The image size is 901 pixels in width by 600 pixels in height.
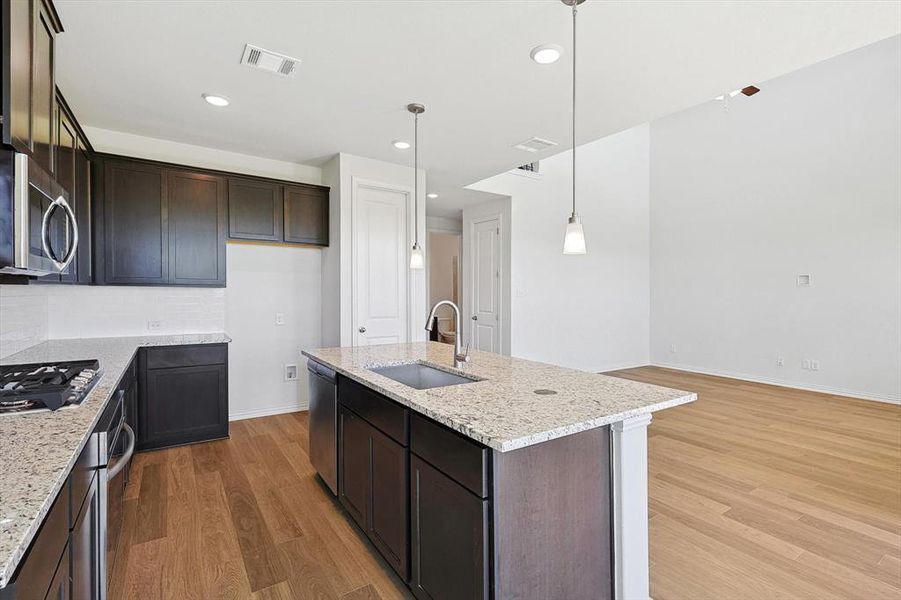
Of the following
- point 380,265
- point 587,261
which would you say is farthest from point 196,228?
point 587,261

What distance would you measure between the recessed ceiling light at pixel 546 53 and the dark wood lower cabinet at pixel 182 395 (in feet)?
10.6

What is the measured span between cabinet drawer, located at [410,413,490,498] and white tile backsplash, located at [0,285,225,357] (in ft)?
9.03

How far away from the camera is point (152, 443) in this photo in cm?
354

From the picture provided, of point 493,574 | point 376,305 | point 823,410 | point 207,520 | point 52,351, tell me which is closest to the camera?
point 493,574

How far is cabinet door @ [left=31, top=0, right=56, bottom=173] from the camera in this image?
1.73 m

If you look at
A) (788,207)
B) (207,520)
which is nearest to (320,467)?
(207,520)

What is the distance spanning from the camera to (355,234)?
433cm

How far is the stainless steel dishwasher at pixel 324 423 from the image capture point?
2652 millimetres

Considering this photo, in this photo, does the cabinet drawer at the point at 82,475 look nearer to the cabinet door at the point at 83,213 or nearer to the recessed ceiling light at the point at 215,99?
the cabinet door at the point at 83,213

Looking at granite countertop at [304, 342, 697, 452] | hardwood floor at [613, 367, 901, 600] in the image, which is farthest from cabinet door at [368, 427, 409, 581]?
hardwood floor at [613, 367, 901, 600]

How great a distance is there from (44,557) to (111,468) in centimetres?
91

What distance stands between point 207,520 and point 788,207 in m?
7.24

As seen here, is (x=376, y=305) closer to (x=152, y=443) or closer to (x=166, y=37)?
(x=152, y=443)

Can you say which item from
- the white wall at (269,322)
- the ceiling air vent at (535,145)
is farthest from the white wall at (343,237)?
the ceiling air vent at (535,145)
